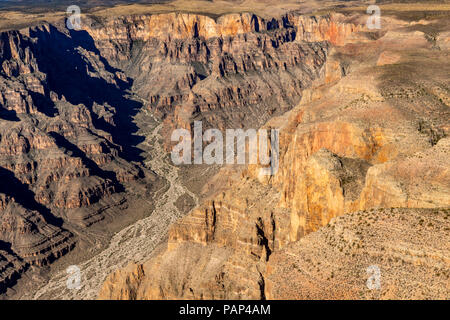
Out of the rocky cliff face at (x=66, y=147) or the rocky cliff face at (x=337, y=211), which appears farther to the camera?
the rocky cliff face at (x=66, y=147)

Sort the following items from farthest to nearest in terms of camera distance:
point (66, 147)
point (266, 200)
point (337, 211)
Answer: point (66, 147) < point (266, 200) < point (337, 211)

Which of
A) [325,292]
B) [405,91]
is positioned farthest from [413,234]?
[405,91]

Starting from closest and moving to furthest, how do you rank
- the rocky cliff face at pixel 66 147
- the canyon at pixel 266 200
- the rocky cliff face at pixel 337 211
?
the rocky cliff face at pixel 337 211 → the canyon at pixel 266 200 → the rocky cliff face at pixel 66 147

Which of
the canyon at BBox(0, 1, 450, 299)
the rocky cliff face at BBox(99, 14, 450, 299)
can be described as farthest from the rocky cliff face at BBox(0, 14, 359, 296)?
the rocky cliff face at BBox(99, 14, 450, 299)

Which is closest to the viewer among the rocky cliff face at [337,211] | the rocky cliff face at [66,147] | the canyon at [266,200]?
the rocky cliff face at [337,211]

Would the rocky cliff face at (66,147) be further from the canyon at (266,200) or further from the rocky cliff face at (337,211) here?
the rocky cliff face at (337,211)

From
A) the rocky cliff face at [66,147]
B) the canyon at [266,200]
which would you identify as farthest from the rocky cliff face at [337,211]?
the rocky cliff face at [66,147]

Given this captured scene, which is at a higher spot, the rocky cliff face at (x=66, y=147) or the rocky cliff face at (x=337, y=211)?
the rocky cliff face at (x=337, y=211)

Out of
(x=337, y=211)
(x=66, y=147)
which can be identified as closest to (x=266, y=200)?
(x=337, y=211)

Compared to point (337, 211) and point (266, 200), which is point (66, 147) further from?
point (337, 211)
